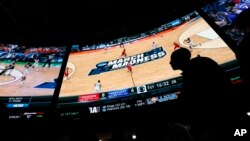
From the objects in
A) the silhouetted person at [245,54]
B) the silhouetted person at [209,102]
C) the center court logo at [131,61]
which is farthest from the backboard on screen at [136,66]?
the silhouetted person at [209,102]

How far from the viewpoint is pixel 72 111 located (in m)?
4.85

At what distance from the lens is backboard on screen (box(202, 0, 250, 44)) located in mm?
4594

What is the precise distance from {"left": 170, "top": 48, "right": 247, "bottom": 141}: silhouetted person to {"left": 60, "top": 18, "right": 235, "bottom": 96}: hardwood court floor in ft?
8.68

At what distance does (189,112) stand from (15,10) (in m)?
5.49

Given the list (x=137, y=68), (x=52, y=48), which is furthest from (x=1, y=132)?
(x=52, y=48)

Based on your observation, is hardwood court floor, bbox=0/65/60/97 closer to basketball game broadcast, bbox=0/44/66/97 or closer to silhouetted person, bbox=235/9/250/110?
basketball game broadcast, bbox=0/44/66/97

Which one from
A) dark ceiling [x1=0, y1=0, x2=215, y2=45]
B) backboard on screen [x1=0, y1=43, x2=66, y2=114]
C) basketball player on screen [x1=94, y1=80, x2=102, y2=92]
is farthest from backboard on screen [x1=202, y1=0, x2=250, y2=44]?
backboard on screen [x1=0, y1=43, x2=66, y2=114]

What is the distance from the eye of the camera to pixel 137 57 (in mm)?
5480

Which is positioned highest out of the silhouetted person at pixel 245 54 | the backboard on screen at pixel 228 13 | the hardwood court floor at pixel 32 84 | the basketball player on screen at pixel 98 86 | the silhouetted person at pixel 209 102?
the backboard on screen at pixel 228 13

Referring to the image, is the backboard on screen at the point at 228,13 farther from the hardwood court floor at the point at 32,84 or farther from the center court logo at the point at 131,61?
the hardwood court floor at the point at 32,84

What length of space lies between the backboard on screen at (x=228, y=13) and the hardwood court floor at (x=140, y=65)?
0.72 ft

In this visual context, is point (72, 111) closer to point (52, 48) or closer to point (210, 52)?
point (52, 48)

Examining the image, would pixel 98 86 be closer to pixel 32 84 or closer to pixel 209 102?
pixel 32 84

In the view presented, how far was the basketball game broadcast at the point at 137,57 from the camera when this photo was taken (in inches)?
195
